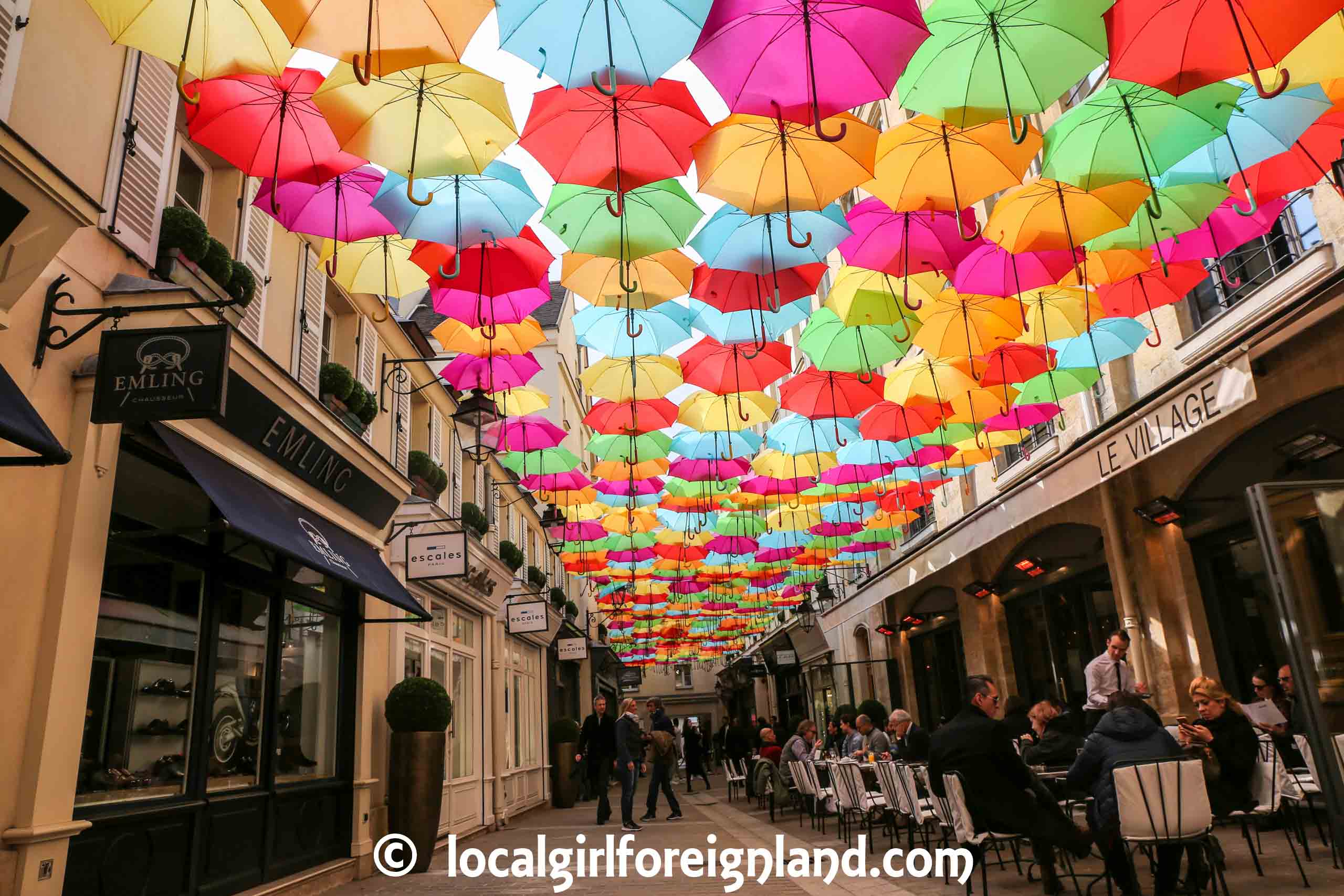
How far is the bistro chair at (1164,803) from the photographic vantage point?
5.41m

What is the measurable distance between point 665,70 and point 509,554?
12.9 meters

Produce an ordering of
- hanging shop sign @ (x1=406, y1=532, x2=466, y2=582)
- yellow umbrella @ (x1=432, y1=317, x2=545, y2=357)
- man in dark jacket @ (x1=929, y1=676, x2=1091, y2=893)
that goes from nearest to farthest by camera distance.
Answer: man in dark jacket @ (x1=929, y1=676, x2=1091, y2=893), yellow umbrella @ (x1=432, y1=317, x2=545, y2=357), hanging shop sign @ (x1=406, y1=532, x2=466, y2=582)

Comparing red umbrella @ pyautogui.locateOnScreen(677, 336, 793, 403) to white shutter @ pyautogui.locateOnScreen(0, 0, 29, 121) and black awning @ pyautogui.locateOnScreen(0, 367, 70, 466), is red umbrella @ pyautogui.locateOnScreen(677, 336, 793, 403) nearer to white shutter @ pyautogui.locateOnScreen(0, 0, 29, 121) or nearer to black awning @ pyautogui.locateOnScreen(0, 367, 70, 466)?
white shutter @ pyautogui.locateOnScreen(0, 0, 29, 121)

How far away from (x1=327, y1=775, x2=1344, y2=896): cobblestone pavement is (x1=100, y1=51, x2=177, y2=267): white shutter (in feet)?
19.4

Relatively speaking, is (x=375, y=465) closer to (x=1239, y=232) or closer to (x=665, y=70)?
(x=665, y=70)

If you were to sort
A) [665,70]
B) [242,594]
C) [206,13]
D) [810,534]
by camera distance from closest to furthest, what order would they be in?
[206,13]
[665,70]
[242,594]
[810,534]

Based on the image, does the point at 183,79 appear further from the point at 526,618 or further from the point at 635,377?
the point at 526,618

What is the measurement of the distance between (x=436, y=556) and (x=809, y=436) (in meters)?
5.50

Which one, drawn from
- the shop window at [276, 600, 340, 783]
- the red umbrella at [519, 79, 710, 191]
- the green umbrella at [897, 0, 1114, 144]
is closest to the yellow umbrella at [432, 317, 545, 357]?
the shop window at [276, 600, 340, 783]

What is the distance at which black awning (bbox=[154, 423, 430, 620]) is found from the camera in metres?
6.07

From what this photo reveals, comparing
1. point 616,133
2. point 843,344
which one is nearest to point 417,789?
point 843,344

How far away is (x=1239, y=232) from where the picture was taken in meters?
7.79

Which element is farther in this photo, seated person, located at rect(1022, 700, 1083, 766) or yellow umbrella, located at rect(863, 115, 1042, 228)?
seated person, located at rect(1022, 700, 1083, 766)

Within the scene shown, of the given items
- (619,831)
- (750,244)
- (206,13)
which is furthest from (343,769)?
(206,13)
